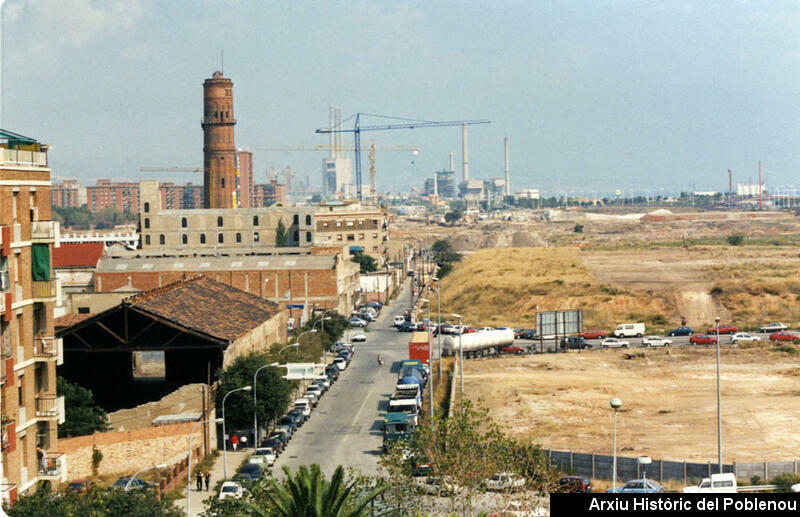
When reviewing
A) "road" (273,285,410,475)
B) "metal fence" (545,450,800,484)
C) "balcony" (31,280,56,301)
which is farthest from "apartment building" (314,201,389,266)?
"balcony" (31,280,56,301)

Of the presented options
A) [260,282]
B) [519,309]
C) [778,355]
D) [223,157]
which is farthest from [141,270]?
[223,157]

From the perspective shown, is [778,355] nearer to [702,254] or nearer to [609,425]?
[609,425]

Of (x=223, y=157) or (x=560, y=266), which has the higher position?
(x=223, y=157)

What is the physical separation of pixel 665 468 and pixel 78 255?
74878 mm

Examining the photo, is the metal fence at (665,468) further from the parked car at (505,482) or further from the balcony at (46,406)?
the balcony at (46,406)

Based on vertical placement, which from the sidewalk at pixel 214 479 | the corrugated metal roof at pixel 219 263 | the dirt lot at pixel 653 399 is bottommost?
the sidewalk at pixel 214 479

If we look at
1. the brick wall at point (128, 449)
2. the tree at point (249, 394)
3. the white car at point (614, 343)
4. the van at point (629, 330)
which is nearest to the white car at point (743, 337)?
the white car at point (614, 343)

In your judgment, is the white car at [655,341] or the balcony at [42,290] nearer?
the balcony at [42,290]

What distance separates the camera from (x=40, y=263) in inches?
1126

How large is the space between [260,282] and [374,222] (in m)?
55.0

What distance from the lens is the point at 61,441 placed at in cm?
4041

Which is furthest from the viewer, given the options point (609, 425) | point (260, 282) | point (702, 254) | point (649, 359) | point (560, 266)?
point (702, 254)

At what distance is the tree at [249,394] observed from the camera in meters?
48.2

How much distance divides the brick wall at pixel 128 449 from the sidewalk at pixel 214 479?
1.26m
